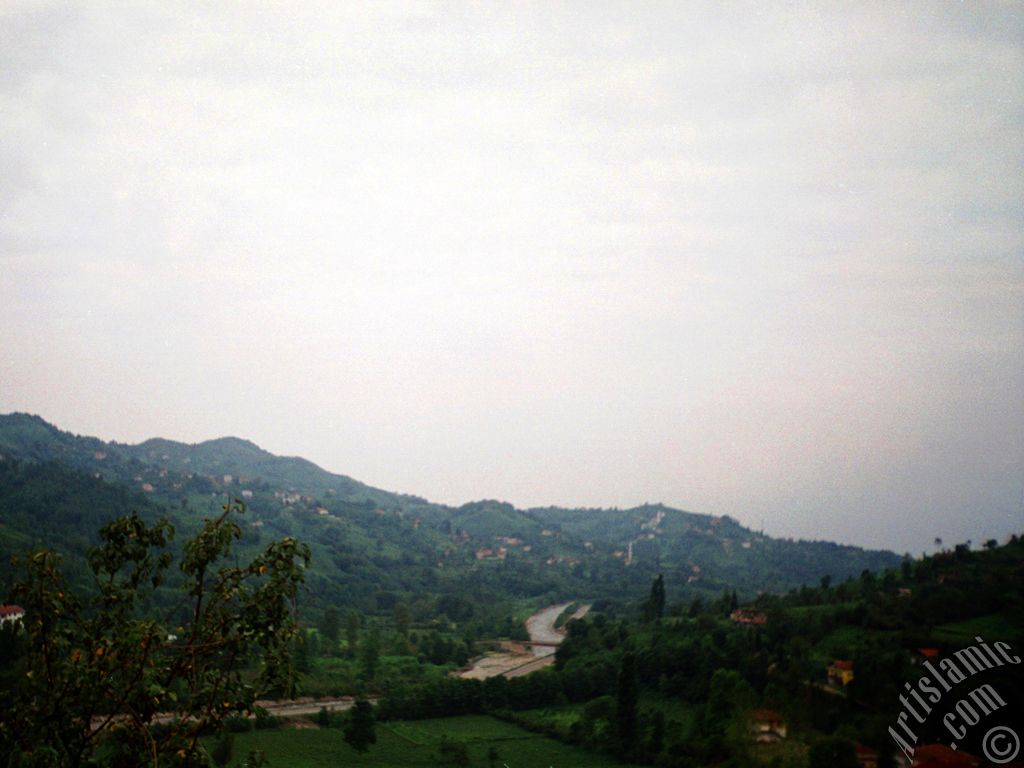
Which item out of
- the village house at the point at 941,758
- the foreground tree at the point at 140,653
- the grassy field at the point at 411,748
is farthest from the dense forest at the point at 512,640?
the grassy field at the point at 411,748

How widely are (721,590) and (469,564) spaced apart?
158ft

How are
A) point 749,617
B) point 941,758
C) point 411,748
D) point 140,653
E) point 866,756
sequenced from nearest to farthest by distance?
1. point 140,653
2. point 941,758
3. point 866,756
4. point 411,748
5. point 749,617

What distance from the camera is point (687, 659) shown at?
167 ft

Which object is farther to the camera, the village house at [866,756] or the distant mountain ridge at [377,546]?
the distant mountain ridge at [377,546]

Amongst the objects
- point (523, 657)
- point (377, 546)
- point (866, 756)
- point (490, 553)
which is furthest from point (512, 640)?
point (490, 553)

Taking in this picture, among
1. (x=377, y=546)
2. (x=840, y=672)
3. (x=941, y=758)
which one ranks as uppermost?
(x=941, y=758)

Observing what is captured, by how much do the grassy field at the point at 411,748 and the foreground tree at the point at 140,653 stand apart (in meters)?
33.1

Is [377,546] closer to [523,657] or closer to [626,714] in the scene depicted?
[523,657]

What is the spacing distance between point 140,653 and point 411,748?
39.1m

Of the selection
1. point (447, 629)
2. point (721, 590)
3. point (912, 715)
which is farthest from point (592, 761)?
point (721, 590)

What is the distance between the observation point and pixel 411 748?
133 ft

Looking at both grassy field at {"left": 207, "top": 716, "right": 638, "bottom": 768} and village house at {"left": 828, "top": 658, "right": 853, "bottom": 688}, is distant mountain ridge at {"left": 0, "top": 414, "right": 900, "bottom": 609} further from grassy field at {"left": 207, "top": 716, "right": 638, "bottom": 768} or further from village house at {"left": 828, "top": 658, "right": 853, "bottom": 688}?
village house at {"left": 828, "top": 658, "right": 853, "bottom": 688}

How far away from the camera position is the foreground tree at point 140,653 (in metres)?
5.53

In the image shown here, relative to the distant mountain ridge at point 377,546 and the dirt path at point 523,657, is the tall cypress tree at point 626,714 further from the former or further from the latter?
the distant mountain ridge at point 377,546
